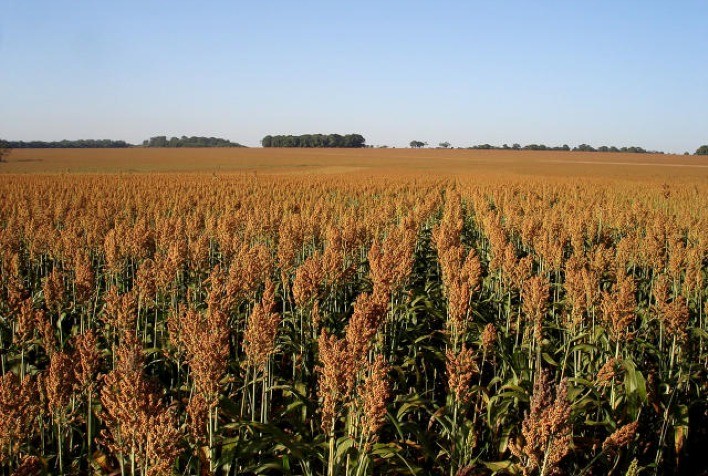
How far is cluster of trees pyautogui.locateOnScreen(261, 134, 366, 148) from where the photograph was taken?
426 ft

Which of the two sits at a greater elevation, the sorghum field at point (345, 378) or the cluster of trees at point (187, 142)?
the cluster of trees at point (187, 142)

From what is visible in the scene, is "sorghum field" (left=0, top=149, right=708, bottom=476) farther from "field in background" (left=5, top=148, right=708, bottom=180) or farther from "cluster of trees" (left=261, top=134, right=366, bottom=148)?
"cluster of trees" (left=261, top=134, right=366, bottom=148)

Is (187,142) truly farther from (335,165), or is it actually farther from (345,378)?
(345,378)

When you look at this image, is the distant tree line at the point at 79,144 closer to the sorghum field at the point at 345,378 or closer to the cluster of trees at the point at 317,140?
the cluster of trees at the point at 317,140

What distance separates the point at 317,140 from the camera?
A: 426 feet

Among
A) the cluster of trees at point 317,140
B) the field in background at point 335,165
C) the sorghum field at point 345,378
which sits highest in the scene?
the cluster of trees at point 317,140

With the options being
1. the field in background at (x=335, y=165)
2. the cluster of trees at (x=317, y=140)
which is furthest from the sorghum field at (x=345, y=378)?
the cluster of trees at (x=317, y=140)

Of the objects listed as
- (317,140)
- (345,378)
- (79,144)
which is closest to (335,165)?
(345,378)

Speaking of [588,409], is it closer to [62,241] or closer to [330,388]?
[330,388]

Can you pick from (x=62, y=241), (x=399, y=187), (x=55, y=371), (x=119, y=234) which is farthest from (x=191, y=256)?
(x=399, y=187)

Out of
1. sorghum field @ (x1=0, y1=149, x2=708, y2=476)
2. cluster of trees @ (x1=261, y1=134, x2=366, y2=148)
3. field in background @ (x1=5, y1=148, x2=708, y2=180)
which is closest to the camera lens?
sorghum field @ (x1=0, y1=149, x2=708, y2=476)

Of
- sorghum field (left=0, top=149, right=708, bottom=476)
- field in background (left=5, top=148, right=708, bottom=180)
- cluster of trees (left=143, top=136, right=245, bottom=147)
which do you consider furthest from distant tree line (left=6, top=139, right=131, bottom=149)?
sorghum field (left=0, top=149, right=708, bottom=476)

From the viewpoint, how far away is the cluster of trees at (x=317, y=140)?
130m

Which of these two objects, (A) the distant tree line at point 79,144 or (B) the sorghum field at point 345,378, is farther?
(A) the distant tree line at point 79,144
